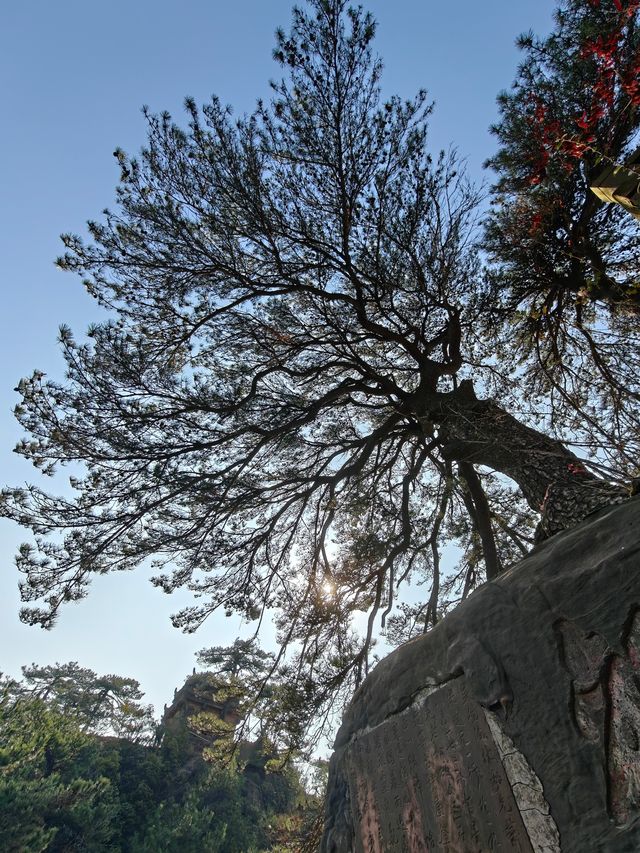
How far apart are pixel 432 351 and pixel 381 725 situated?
374 cm

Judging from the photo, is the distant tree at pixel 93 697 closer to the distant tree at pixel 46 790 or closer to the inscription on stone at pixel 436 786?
the distant tree at pixel 46 790

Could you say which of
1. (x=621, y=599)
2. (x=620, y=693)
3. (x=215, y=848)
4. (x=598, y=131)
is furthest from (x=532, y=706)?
(x=215, y=848)

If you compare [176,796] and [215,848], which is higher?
[176,796]

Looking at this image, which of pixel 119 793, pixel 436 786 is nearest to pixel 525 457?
pixel 436 786

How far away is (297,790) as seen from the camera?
744 inches

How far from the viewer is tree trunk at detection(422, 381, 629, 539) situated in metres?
2.38

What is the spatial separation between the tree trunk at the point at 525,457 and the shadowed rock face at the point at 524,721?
0.35 meters

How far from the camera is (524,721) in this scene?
168 cm

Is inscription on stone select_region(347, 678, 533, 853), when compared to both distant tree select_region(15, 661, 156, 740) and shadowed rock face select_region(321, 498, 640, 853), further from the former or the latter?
distant tree select_region(15, 661, 156, 740)

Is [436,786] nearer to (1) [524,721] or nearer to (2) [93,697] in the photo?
(1) [524,721]

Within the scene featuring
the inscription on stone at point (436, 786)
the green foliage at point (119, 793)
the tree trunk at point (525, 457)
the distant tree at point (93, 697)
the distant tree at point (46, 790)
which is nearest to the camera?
the inscription on stone at point (436, 786)

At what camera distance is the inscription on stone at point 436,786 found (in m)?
1.68

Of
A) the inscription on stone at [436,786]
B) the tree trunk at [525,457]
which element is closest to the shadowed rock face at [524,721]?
the inscription on stone at [436,786]

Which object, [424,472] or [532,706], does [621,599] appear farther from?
[424,472]
